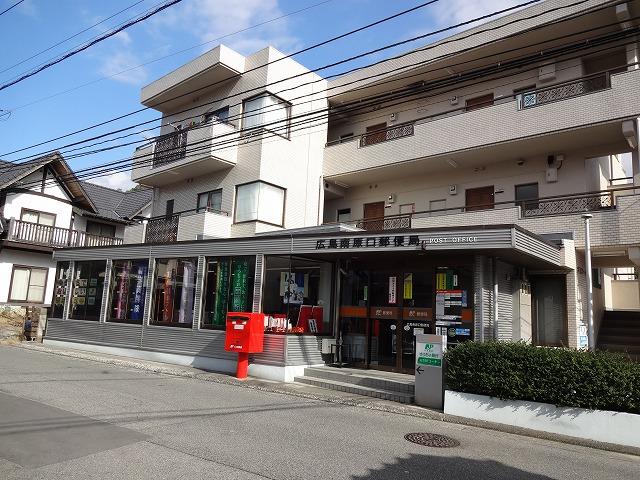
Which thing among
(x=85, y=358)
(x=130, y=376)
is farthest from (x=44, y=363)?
(x=130, y=376)

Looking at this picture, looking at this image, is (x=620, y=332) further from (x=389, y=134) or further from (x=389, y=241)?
(x=389, y=134)

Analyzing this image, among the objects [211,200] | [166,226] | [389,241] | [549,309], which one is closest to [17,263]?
[166,226]

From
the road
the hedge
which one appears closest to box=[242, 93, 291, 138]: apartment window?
the road

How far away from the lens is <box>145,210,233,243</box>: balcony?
62.3ft

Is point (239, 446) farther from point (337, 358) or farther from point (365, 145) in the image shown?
point (365, 145)

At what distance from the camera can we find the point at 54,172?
30.8 m

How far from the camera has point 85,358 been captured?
645 inches

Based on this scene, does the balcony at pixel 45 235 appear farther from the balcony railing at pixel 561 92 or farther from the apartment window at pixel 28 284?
the balcony railing at pixel 561 92

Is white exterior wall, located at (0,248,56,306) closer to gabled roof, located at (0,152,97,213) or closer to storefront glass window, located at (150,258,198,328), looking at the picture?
gabled roof, located at (0,152,97,213)

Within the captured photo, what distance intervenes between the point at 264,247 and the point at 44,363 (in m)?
7.39

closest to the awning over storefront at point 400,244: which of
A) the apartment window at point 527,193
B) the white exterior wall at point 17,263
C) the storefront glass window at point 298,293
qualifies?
the storefront glass window at point 298,293

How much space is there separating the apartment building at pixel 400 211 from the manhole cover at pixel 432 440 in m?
4.45

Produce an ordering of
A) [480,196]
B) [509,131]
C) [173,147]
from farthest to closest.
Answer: [173,147]
[480,196]
[509,131]

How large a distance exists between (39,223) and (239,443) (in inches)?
1102
